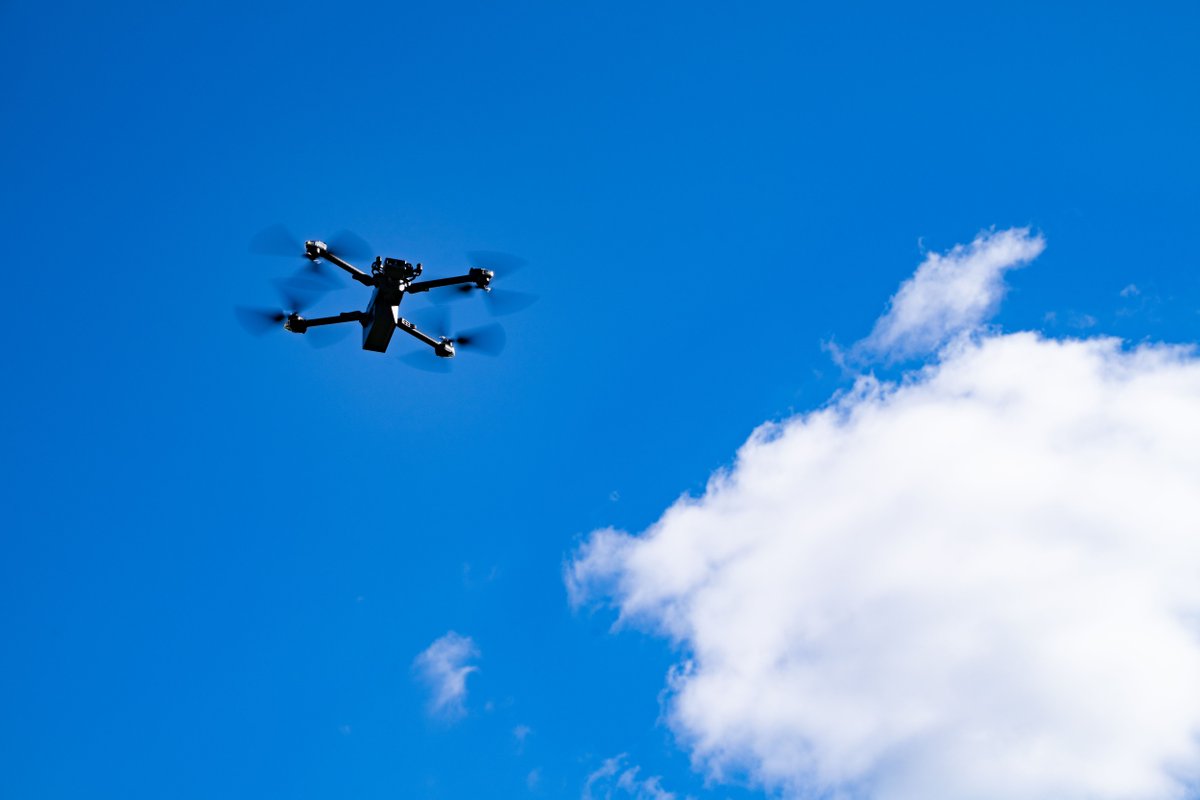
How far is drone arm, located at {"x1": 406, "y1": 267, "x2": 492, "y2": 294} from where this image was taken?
26.2 meters

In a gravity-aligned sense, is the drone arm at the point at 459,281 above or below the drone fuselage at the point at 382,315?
above

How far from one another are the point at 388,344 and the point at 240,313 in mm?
5900

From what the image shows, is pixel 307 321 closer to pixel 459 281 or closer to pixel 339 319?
pixel 339 319

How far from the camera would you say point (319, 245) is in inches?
991

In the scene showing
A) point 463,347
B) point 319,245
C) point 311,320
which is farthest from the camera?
point 463,347

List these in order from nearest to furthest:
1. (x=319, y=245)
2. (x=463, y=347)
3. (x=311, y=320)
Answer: (x=319, y=245) < (x=311, y=320) < (x=463, y=347)

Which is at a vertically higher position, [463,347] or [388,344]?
[463,347]

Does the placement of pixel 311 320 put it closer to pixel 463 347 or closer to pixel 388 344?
pixel 388 344

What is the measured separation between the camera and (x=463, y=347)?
29.2 metres

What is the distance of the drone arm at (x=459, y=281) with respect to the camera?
26250 mm

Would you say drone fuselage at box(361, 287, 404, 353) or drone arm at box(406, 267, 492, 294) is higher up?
drone arm at box(406, 267, 492, 294)

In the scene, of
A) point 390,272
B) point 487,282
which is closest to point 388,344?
point 390,272

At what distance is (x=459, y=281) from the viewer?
88.1 feet

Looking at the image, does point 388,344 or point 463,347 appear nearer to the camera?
point 388,344
